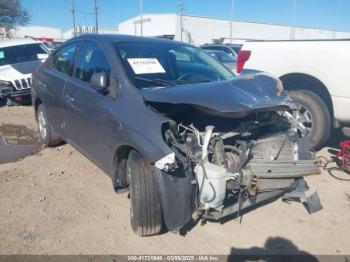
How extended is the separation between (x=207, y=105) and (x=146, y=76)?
892mm

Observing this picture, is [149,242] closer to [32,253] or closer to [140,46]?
[32,253]

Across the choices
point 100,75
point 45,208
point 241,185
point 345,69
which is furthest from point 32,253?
point 345,69

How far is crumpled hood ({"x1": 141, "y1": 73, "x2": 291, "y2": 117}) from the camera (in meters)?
2.65

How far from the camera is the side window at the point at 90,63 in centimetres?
340

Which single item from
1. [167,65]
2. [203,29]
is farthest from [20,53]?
[203,29]

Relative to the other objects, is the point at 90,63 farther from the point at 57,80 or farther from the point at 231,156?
the point at 231,156

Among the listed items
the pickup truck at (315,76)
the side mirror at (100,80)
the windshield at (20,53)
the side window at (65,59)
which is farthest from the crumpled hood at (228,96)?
the windshield at (20,53)

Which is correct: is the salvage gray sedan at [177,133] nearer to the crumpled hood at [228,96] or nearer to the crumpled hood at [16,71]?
the crumpled hood at [228,96]

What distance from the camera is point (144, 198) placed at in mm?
2742

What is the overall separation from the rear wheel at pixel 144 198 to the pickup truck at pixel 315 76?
7.68ft

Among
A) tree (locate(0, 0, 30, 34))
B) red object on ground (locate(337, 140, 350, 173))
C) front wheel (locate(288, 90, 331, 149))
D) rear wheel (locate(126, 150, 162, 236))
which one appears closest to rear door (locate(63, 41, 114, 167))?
rear wheel (locate(126, 150, 162, 236))

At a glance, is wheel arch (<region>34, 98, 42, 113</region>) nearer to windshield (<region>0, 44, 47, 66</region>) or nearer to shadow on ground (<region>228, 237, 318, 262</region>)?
shadow on ground (<region>228, 237, 318, 262</region>)

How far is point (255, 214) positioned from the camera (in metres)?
3.41

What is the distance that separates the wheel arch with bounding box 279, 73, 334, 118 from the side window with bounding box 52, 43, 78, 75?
3.18 m
